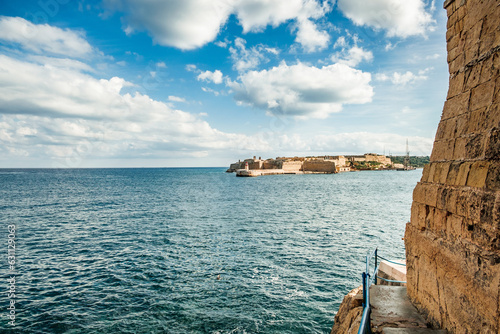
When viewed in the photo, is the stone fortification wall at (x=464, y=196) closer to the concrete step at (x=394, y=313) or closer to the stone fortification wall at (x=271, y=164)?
the concrete step at (x=394, y=313)

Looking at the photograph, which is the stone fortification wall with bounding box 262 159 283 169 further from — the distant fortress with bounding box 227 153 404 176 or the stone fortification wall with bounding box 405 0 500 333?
the stone fortification wall with bounding box 405 0 500 333

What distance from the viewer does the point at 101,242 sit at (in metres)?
20.0

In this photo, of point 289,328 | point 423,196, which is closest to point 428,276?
point 423,196

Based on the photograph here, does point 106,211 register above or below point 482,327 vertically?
below

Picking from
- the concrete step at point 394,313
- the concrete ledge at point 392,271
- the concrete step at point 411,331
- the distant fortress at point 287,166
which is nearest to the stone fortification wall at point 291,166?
the distant fortress at point 287,166

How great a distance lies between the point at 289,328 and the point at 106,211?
→ 29603mm

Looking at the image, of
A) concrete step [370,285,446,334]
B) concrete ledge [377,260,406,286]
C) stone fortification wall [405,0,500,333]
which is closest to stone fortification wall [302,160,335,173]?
concrete ledge [377,260,406,286]

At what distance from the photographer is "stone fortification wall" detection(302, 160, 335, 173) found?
417 ft

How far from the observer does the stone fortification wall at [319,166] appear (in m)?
127

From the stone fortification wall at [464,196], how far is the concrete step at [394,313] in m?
0.21

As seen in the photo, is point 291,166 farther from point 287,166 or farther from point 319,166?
point 319,166

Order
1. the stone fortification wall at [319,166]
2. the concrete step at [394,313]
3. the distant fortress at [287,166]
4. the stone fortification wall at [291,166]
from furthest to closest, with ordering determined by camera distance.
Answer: the stone fortification wall at [319,166] → the stone fortification wall at [291,166] → the distant fortress at [287,166] → the concrete step at [394,313]

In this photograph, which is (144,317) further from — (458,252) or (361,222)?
(361,222)

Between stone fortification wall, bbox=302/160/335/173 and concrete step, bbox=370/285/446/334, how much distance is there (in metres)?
125
